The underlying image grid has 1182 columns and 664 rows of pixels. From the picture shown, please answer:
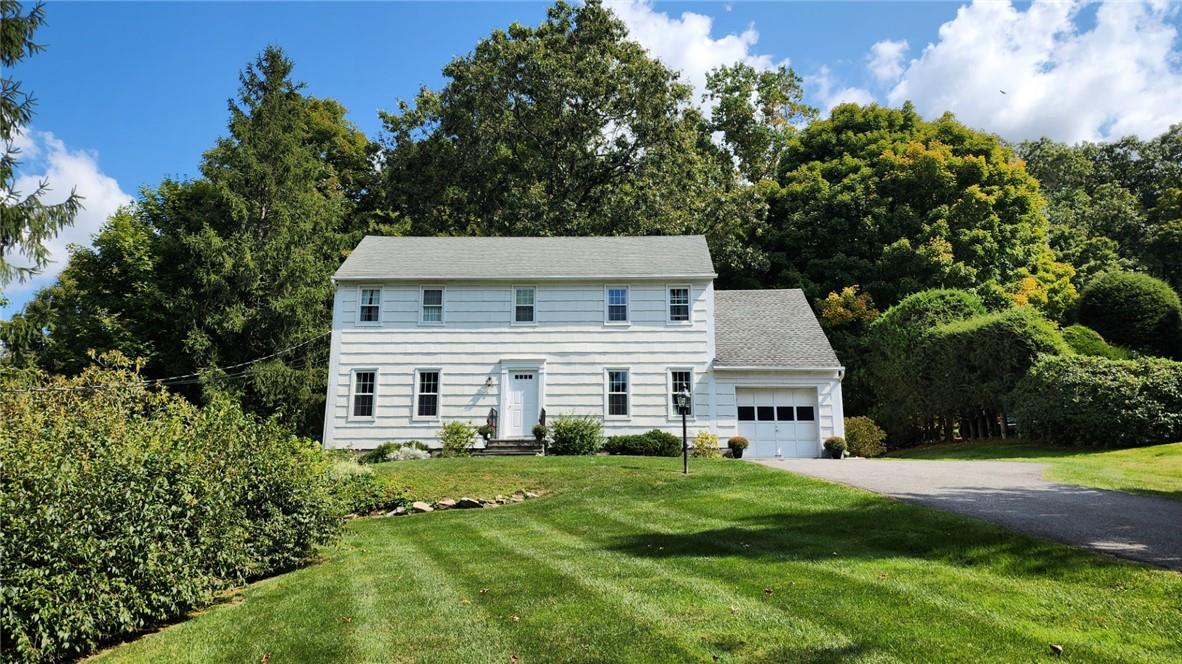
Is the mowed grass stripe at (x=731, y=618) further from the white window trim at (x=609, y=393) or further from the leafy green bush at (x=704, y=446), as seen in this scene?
the white window trim at (x=609, y=393)

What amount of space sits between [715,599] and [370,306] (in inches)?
762

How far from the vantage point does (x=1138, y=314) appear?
2539 cm

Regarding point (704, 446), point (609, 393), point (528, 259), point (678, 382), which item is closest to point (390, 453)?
point (609, 393)

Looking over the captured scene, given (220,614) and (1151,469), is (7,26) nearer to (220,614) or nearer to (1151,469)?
(220,614)

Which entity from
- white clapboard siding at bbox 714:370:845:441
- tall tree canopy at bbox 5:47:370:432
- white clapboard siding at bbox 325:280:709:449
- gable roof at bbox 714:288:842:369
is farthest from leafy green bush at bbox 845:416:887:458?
tall tree canopy at bbox 5:47:370:432

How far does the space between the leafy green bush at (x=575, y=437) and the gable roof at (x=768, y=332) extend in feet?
15.3

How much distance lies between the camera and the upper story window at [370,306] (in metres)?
23.0

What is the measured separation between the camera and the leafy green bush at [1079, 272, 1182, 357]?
2527cm

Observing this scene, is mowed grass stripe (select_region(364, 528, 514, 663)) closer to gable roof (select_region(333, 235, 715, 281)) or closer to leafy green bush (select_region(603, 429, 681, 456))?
leafy green bush (select_region(603, 429, 681, 456))

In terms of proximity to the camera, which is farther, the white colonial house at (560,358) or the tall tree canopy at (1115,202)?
the tall tree canopy at (1115,202)

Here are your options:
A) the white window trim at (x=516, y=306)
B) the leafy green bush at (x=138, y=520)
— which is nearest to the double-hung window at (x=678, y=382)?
the white window trim at (x=516, y=306)

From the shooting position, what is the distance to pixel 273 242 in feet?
86.7

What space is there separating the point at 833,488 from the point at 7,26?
672 inches

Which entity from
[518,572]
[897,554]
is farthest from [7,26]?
[897,554]
